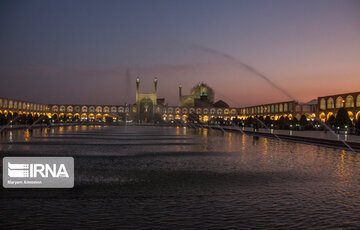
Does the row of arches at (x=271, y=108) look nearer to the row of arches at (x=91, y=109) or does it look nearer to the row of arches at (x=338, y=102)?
the row of arches at (x=338, y=102)

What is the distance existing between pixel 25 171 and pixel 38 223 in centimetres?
323

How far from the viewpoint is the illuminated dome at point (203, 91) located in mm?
154750

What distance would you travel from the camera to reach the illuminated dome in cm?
15475

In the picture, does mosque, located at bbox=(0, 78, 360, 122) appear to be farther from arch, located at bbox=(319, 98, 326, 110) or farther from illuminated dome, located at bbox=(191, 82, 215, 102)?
arch, located at bbox=(319, 98, 326, 110)

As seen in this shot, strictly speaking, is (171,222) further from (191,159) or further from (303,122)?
(303,122)

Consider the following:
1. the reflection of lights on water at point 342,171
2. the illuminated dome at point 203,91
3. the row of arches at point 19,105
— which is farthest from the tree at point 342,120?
the illuminated dome at point 203,91

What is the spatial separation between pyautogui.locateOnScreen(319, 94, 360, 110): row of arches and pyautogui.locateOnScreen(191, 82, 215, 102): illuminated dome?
84827 mm

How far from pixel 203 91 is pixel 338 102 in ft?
300

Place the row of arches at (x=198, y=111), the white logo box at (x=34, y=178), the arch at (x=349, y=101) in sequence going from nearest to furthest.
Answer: the white logo box at (x=34, y=178) → the arch at (x=349, y=101) → the row of arches at (x=198, y=111)

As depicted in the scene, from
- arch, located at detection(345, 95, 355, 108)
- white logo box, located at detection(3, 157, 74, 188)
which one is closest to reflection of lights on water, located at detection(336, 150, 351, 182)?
white logo box, located at detection(3, 157, 74, 188)

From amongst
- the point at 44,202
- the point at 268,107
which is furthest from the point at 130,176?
the point at 268,107

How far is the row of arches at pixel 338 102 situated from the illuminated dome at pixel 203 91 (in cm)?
8483

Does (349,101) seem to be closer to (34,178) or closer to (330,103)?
(330,103)

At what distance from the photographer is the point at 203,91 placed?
508 feet
